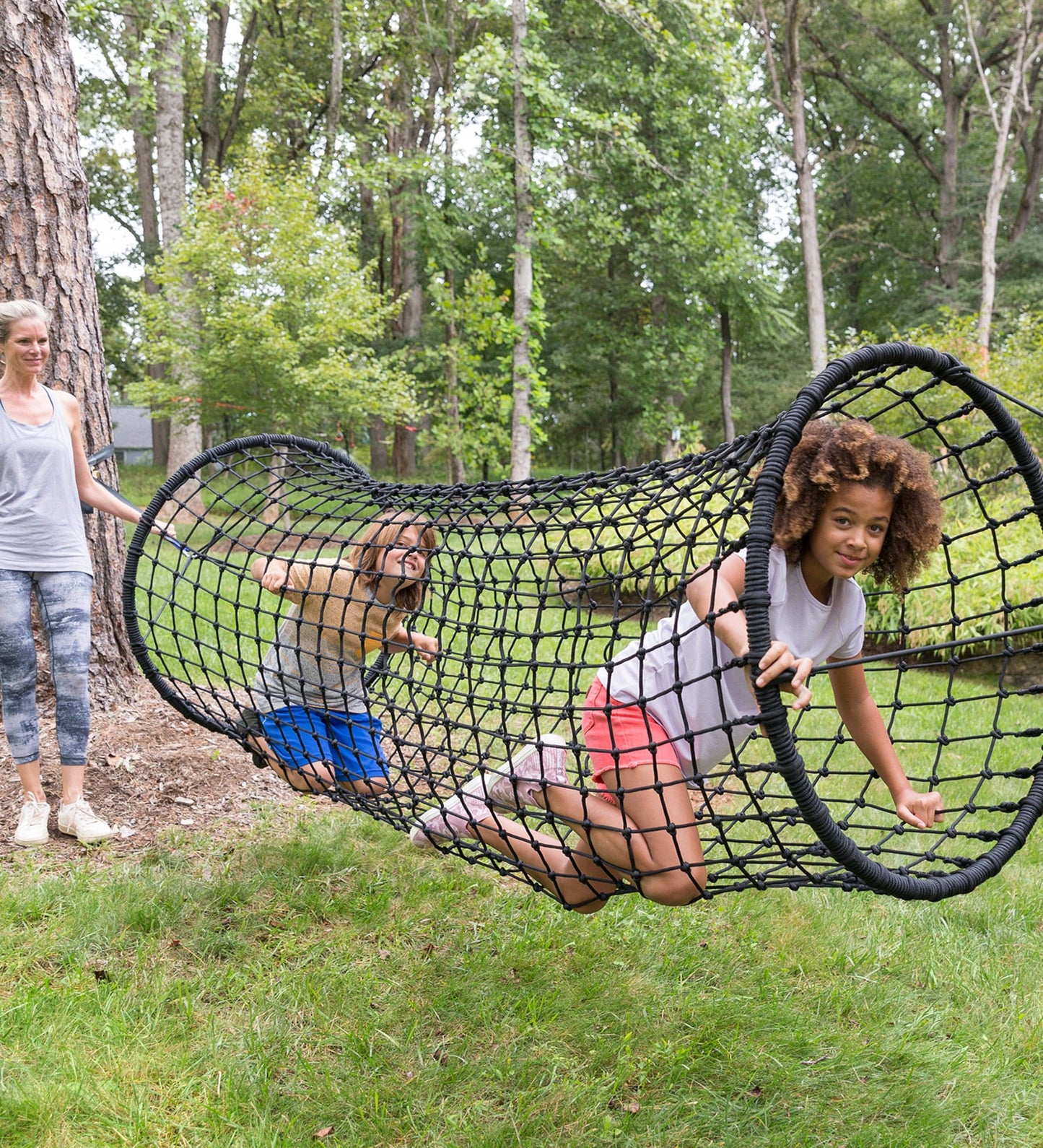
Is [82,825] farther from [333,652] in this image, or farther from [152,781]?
[333,652]

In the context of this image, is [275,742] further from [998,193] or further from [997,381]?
[998,193]

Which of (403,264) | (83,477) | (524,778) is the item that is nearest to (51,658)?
(83,477)

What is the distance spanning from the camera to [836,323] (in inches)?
822

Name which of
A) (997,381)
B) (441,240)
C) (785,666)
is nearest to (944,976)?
(785,666)

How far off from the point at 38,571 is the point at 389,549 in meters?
1.03

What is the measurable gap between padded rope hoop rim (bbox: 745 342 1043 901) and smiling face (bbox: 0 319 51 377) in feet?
6.59

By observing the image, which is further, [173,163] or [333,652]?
[173,163]

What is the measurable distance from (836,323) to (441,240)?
1295cm

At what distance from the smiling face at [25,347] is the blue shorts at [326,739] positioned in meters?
1.13

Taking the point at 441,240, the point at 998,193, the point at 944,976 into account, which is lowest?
the point at 944,976

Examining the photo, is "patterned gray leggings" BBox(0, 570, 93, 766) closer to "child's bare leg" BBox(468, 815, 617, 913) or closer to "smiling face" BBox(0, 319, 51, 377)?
"smiling face" BBox(0, 319, 51, 377)

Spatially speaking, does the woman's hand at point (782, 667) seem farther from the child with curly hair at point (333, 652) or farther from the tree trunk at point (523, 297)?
the tree trunk at point (523, 297)

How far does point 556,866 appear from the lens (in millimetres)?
1895

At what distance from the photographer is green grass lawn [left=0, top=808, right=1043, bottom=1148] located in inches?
A: 66.5
